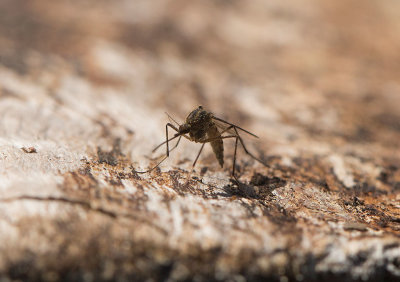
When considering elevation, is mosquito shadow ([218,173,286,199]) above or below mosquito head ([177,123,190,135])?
below

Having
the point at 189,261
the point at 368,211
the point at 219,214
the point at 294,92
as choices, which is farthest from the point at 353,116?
the point at 189,261

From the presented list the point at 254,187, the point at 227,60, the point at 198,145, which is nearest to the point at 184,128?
the point at 198,145

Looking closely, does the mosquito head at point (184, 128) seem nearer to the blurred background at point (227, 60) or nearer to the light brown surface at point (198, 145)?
the light brown surface at point (198, 145)

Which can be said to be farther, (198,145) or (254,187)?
(198,145)

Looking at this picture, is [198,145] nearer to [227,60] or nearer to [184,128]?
[184,128]

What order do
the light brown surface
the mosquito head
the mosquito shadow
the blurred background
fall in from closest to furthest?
the light brown surface → the mosquito shadow → the mosquito head → the blurred background

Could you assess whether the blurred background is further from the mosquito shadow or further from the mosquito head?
the mosquito shadow

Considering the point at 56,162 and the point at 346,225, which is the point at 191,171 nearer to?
the point at 56,162

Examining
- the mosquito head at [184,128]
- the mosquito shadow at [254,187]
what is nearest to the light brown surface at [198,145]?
the mosquito shadow at [254,187]

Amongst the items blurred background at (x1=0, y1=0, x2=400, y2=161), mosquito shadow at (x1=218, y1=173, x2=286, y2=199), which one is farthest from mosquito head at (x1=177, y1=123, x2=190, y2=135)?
mosquito shadow at (x1=218, y1=173, x2=286, y2=199)
